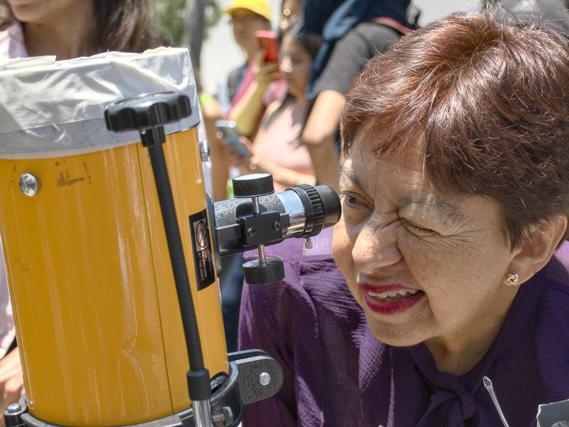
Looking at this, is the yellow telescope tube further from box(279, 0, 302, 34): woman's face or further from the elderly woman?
box(279, 0, 302, 34): woman's face

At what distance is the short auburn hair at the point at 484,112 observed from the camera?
1.33 metres

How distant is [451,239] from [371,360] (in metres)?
0.31

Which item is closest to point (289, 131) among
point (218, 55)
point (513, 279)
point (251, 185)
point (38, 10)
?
point (38, 10)

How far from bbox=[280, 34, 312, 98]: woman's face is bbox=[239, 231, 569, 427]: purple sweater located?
2.04 meters

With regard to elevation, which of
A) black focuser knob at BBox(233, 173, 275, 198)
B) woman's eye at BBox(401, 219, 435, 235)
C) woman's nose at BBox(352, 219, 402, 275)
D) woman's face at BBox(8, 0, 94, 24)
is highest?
woman's face at BBox(8, 0, 94, 24)

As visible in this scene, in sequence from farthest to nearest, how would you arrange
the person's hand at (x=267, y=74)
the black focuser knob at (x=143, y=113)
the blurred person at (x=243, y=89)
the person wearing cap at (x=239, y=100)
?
1. the person's hand at (x=267, y=74)
2. the blurred person at (x=243, y=89)
3. the person wearing cap at (x=239, y=100)
4. the black focuser knob at (x=143, y=113)

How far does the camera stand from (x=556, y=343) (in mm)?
1519

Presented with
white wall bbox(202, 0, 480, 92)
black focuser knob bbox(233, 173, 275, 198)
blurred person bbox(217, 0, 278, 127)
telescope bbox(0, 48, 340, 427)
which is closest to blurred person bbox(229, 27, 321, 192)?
blurred person bbox(217, 0, 278, 127)

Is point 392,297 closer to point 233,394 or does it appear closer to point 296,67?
point 233,394

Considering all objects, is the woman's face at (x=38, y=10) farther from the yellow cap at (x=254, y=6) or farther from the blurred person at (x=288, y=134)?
the yellow cap at (x=254, y=6)

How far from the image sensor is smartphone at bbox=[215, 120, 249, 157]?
380cm

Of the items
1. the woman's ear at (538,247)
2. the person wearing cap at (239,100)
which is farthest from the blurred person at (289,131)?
the woman's ear at (538,247)

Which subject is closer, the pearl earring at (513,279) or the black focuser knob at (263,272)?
the black focuser knob at (263,272)

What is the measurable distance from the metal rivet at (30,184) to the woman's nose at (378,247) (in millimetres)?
513
